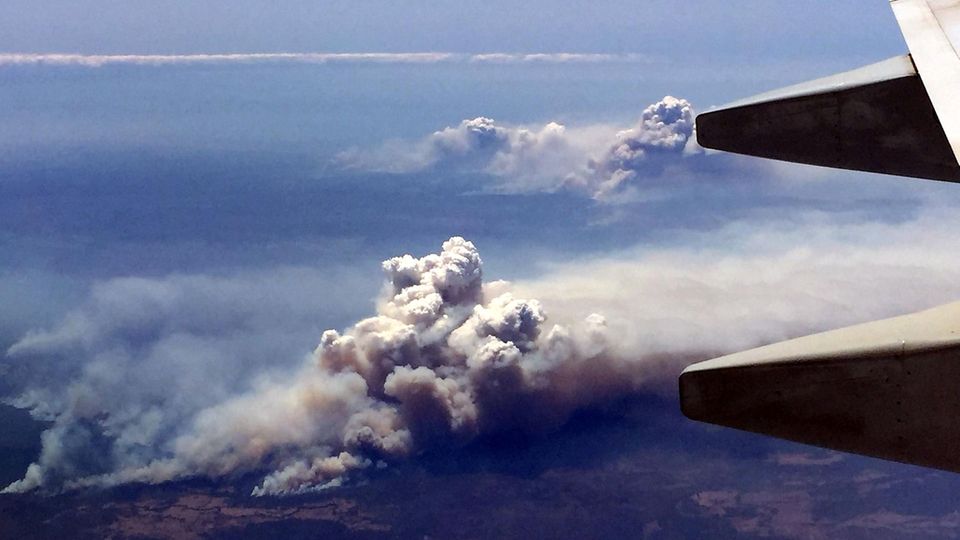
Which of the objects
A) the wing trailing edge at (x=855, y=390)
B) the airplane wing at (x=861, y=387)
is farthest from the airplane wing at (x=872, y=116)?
the wing trailing edge at (x=855, y=390)

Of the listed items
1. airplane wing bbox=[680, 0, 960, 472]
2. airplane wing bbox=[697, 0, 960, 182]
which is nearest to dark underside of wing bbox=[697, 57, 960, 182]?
airplane wing bbox=[697, 0, 960, 182]

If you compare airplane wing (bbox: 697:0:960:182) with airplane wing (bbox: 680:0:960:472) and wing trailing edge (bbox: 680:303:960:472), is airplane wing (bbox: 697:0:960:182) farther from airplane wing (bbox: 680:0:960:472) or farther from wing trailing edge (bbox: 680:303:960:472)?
wing trailing edge (bbox: 680:303:960:472)

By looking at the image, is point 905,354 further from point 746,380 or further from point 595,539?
point 595,539

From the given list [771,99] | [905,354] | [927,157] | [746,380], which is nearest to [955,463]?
[905,354]

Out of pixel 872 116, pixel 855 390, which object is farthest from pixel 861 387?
pixel 872 116

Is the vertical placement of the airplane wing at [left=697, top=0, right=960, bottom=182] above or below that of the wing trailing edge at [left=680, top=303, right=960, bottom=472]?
above

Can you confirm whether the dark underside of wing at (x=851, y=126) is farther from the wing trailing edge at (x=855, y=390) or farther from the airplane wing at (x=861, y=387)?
the wing trailing edge at (x=855, y=390)

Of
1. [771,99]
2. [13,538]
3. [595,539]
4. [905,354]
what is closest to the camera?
[905,354]

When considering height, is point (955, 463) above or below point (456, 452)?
above
